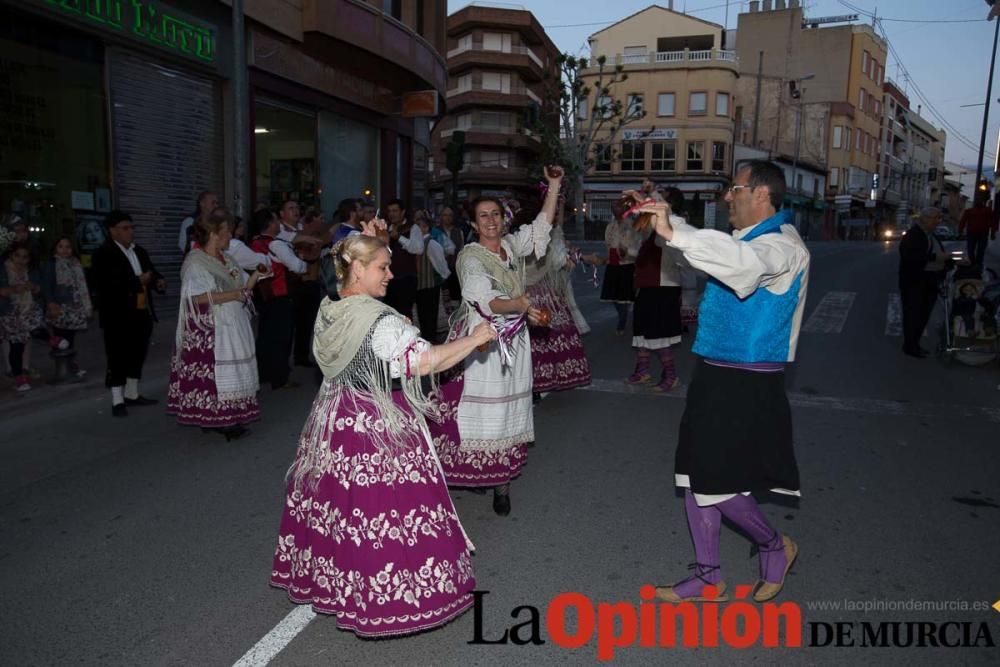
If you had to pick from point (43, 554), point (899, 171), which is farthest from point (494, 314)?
point (899, 171)

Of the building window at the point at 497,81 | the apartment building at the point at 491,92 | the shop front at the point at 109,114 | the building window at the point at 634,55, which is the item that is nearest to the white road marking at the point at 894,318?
the shop front at the point at 109,114

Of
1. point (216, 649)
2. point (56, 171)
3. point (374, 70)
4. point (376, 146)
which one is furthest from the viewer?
point (376, 146)

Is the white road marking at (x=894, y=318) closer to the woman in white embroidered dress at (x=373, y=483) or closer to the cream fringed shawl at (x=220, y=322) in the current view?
the cream fringed shawl at (x=220, y=322)

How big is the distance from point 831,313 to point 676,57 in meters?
40.8

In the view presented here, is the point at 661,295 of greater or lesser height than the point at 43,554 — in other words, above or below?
above

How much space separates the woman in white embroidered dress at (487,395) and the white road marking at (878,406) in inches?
138

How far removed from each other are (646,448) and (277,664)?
140 inches

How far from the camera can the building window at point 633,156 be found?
5053cm

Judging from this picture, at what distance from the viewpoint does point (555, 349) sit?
7.09m

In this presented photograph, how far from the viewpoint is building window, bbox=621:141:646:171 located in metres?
50.5

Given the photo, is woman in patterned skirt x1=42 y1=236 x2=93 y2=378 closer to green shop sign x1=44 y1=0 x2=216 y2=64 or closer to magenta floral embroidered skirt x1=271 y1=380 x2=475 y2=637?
green shop sign x1=44 y1=0 x2=216 y2=64

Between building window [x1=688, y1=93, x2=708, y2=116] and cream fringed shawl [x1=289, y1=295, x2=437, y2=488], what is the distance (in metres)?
50.4

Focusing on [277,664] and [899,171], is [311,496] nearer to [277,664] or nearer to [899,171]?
[277,664]

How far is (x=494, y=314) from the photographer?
163 inches
